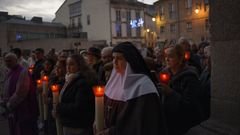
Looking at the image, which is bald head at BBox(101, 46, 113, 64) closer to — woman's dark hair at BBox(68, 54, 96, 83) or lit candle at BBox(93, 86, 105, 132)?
woman's dark hair at BBox(68, 54, 96, 83)

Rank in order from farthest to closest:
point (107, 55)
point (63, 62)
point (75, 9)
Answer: point (75, 9) < point (107, 55) < point (63, 62)

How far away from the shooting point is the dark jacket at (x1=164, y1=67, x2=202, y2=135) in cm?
295

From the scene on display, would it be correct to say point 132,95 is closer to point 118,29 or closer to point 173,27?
point 173,27

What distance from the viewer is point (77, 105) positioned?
371 cm

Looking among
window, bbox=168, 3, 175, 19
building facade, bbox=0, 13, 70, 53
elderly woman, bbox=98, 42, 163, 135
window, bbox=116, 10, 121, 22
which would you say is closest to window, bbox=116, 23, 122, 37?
window, bbox=116, 10, 121, 22

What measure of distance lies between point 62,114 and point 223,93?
205 cm

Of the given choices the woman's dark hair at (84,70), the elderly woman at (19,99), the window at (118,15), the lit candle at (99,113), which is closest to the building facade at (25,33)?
the window at (118,15)

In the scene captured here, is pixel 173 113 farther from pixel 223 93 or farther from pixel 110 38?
pixel 110 38

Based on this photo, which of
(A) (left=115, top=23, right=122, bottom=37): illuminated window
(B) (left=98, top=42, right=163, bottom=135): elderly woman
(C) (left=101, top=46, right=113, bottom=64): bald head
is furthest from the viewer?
(A) (left=115, top=23, right=122, bottom=37): illuminated window

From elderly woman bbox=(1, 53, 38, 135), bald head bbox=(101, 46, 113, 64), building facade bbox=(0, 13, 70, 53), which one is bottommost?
elderly woman bbox=(1, 53, 38, 135)

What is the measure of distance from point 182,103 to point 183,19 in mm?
39069

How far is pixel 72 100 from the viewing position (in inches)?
151

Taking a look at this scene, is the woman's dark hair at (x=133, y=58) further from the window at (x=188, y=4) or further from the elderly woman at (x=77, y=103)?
the window at (x=188, y=4)

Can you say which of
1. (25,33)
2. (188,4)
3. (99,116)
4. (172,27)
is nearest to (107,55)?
(99,116)
